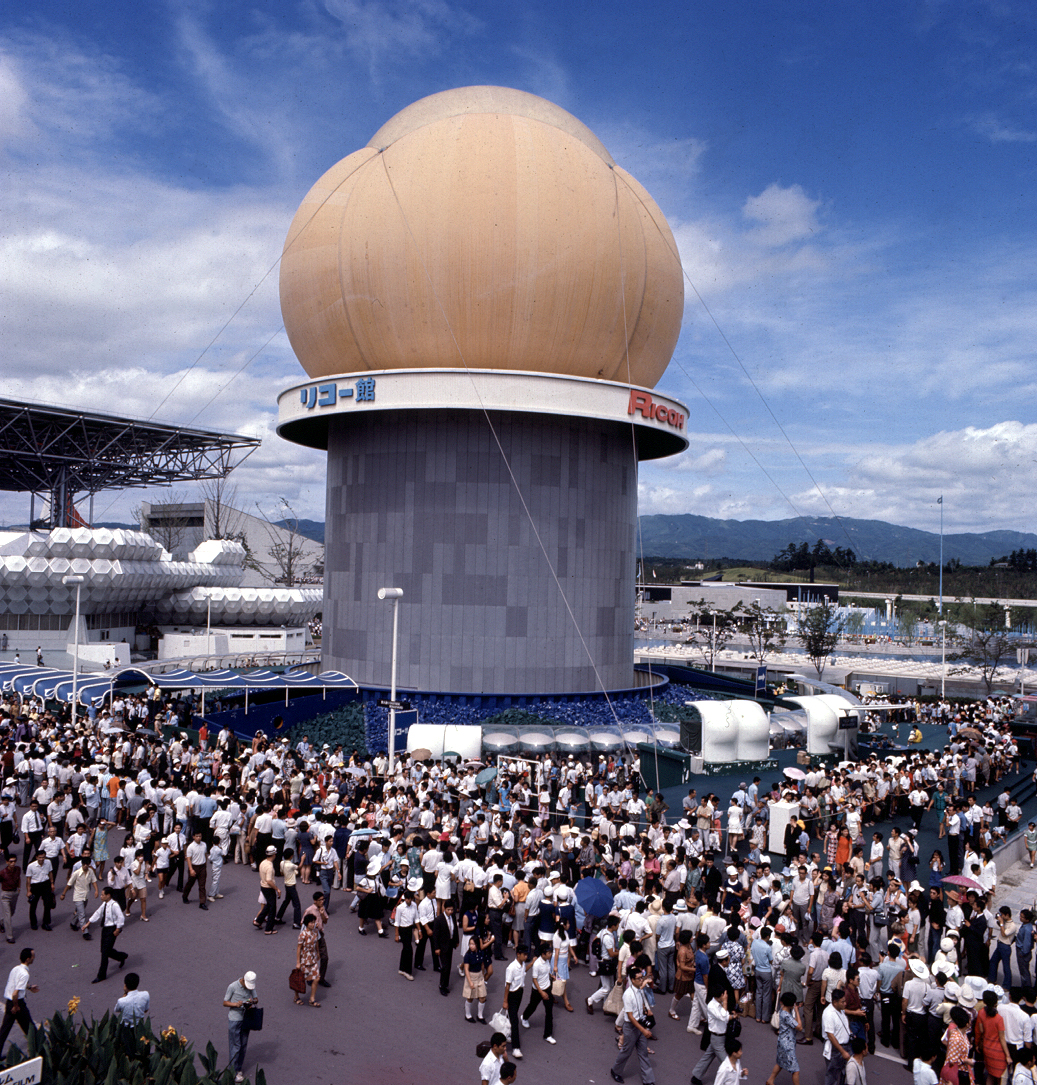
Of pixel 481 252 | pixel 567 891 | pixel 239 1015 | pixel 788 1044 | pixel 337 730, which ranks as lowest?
pixel 337 730

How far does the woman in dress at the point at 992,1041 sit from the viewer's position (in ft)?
30.2

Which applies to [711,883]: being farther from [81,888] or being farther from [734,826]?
[81,888]

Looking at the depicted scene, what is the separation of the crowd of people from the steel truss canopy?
124ft

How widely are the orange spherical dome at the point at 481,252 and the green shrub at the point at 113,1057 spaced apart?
23.1 metres

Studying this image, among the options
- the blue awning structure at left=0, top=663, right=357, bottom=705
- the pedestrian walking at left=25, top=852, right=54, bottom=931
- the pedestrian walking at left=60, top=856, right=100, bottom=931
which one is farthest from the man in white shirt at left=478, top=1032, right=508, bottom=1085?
the blue awning structure at left=0, top=663, right=357, bottom=705

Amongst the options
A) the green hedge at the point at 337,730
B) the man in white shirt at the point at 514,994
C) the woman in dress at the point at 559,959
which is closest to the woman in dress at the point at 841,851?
the woman in dress at the point at 559,959

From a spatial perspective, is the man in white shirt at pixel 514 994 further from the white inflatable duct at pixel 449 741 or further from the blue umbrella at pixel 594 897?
the white inflatable duct at pixel 449 741

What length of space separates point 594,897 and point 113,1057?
230 inches

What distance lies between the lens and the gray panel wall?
2903cm

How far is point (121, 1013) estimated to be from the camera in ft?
29.1

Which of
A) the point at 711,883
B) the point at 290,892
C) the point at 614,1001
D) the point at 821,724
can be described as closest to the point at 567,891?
the point at 614,1001

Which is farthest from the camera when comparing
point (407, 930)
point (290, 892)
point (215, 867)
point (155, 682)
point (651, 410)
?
point (651, 410)

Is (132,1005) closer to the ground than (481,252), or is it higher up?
closer to the ground

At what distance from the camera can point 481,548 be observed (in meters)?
29.0
